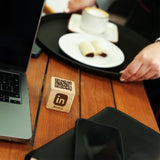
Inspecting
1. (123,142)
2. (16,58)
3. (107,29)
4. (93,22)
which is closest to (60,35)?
(93,22)

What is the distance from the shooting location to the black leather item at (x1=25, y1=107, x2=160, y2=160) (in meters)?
0.45

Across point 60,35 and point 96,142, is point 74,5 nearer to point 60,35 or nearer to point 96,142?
point 60,35

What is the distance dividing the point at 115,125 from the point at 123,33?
69cm

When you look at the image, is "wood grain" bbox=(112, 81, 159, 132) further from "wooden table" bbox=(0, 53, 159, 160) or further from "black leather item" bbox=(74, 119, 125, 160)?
"black leather item" bbox=(74, 119, 125, 160)

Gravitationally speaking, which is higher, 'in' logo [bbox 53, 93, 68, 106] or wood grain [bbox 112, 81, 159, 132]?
'in' logo [bbox 53, 93, 68, 106]

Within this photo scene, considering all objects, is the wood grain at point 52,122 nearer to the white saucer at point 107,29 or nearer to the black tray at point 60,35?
the black tray at point 60,35

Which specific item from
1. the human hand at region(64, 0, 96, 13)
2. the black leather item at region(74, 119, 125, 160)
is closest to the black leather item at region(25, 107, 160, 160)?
the black leather item at region(74, 119, 125, 160)

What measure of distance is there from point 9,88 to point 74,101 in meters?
0.18

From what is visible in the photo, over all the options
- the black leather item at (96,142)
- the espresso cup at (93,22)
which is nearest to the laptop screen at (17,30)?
the black leather item at (96,142)

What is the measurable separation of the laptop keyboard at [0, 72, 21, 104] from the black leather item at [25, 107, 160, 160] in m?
0.14

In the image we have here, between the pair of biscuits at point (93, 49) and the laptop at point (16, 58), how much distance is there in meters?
0.27

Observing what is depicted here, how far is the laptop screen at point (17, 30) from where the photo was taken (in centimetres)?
56

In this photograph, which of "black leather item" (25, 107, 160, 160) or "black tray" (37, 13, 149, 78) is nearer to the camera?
"black leather item" (25, 107, 160, 160)

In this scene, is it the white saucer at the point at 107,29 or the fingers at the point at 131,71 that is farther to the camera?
the white saucer at the point at 107,29
